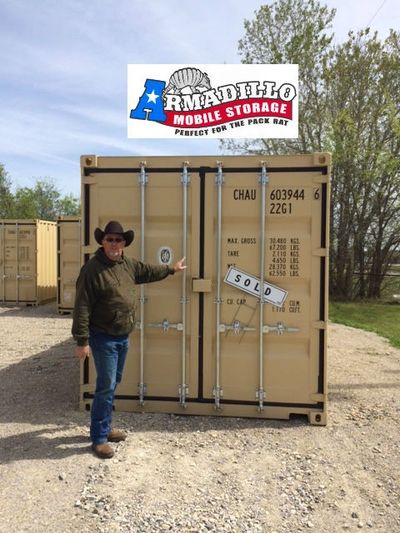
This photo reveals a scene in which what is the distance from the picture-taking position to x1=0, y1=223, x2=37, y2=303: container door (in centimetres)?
1528

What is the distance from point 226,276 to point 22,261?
465 inches

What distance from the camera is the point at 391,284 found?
2239cm

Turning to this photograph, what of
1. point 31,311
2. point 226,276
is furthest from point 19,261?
point 226,276

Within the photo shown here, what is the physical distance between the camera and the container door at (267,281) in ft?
16.5

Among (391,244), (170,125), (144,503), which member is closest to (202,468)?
(144,503)

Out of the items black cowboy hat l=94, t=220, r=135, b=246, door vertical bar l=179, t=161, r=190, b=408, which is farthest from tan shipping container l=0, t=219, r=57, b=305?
black cowboy hat l=94, t=220, r=135, b=246

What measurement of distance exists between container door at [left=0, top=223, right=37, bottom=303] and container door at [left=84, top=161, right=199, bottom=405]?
10875 millimetres

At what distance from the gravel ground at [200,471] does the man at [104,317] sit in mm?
365

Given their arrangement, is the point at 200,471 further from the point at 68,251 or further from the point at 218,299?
the point at 68,251

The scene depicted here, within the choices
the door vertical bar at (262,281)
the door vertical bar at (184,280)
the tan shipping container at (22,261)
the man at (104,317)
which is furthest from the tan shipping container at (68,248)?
the man at (104,317)

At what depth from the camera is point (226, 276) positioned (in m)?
5.13

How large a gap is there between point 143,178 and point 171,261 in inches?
36.5

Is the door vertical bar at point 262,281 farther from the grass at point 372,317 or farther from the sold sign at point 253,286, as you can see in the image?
the grass at point 372,317

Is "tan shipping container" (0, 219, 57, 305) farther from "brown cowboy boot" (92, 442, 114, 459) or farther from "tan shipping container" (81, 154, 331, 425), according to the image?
"brown cowboy boot" (92, 442, 114, 459)
